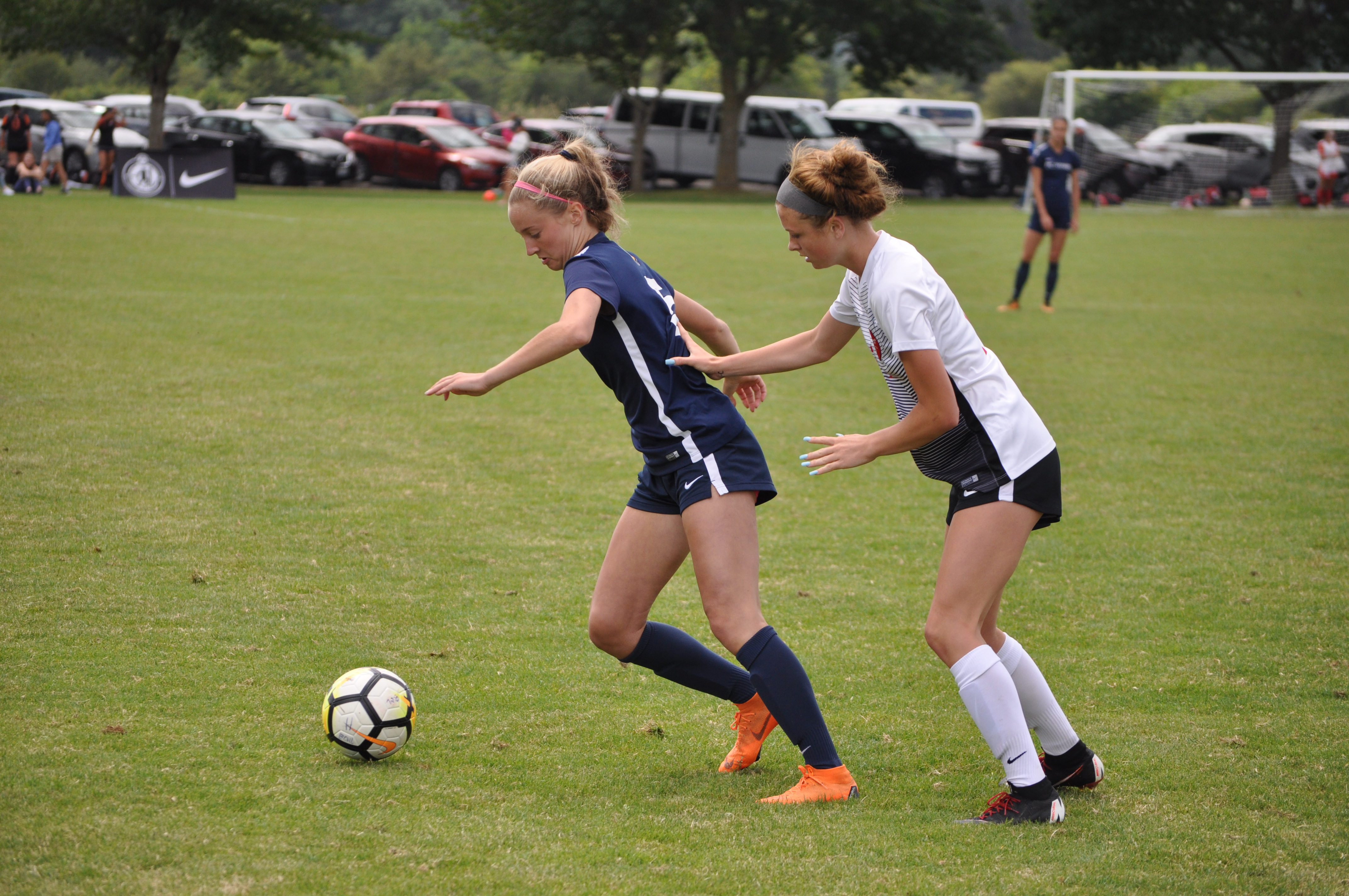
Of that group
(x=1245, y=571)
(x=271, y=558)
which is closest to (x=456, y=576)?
(x=271, y=558)

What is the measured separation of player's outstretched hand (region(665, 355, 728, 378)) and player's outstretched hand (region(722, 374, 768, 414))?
0.83ft

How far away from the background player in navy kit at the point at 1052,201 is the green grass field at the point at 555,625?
2470mm

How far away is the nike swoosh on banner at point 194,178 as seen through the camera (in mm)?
24672

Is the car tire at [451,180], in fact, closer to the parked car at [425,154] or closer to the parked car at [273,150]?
the parked car at [425,154]

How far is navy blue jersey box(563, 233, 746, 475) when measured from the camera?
3.60m

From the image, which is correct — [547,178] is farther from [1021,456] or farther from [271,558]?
[271,558]

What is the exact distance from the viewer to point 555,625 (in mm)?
5180

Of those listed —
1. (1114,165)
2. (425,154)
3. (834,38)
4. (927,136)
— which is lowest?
(425,154)

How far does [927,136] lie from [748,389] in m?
32.7

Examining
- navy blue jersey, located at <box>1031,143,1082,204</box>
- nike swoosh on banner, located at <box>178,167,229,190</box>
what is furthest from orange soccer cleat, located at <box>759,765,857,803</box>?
nike swoosh on banner, located at <box>178,167,229,190</box>

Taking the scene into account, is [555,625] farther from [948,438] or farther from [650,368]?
[948,438]

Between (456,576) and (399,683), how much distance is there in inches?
69.3

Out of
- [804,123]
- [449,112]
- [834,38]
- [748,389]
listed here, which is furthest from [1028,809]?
[449,112]

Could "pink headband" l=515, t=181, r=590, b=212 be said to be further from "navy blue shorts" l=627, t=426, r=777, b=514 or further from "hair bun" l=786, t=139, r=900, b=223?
"navy blue shorts" l=627, t=426, r=777, b=514
